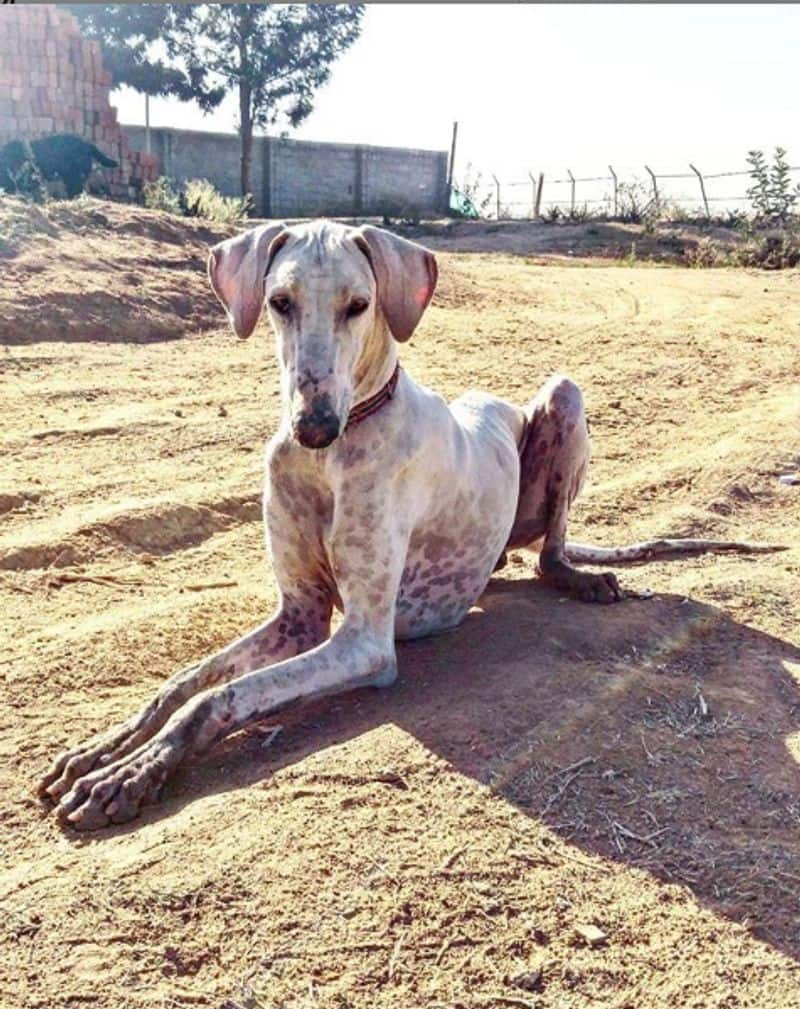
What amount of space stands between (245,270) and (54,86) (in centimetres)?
1428

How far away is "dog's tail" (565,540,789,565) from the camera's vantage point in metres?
5.34

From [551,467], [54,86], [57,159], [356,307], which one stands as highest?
[54,86]

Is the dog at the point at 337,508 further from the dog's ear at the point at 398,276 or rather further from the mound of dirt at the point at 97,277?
the mound of dirt at the point at 97,277

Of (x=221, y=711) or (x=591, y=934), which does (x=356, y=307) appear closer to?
(x=221, y=711)

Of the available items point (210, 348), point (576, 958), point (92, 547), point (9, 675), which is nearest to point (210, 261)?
point (9, 675)

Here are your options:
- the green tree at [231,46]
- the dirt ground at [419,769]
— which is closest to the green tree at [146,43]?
the green tree at [231,46]

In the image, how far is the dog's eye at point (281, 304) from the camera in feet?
11.3

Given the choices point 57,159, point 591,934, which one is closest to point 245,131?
point 57,159

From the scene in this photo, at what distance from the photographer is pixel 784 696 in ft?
12.7

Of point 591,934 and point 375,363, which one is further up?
point 375,363

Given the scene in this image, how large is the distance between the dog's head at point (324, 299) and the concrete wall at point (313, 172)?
2607 cm

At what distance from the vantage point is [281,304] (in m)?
3.47

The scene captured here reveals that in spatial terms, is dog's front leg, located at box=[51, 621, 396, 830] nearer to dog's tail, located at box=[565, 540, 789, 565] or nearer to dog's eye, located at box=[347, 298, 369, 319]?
dog's eye, located at box=[347, 298, 369, 319]

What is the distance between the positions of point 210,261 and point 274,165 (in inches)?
1093
